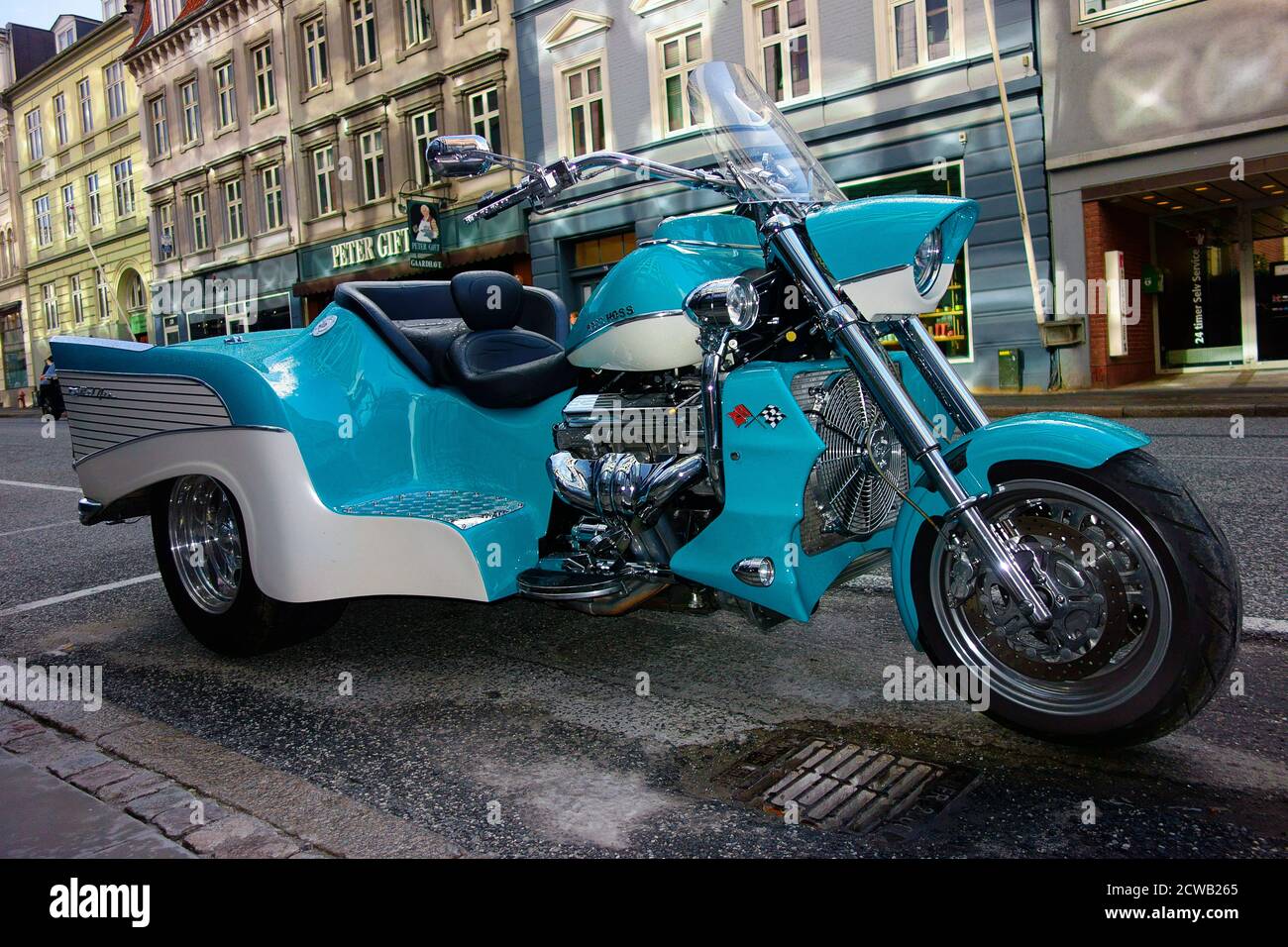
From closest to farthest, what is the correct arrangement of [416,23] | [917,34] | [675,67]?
[917,34], [675,67], [416,23]

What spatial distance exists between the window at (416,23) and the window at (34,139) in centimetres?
2424

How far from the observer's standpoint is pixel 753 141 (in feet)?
10.2

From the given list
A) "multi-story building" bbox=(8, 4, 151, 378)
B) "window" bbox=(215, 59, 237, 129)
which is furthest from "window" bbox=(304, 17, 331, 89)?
"multi-story building" bbox=(8, 4, 151, 378)

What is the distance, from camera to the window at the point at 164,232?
33.5 meters

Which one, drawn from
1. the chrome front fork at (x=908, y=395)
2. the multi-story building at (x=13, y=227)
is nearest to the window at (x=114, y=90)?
the multi-story building at (x=13, y=227)

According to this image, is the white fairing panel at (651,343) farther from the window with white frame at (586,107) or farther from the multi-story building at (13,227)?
the multi-story building at (13,227)

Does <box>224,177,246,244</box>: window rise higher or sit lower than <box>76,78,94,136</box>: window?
lower

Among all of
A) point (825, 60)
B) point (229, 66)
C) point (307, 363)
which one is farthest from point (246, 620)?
point (229, 66)

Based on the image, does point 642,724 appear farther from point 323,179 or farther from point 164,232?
point 164,232

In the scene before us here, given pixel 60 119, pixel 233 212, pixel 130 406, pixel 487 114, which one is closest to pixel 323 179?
pixel 233 212

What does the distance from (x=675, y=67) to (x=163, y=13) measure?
73.3 ft

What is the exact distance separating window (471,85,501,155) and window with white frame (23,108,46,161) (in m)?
26.9

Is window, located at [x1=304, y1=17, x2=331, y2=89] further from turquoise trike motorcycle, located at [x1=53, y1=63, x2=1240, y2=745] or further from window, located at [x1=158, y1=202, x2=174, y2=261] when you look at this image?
turquoise trike motorcycle, located at [x1=53, y1=63, x2=1240, y2=745]

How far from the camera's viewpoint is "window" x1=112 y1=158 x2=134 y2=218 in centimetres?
3569
